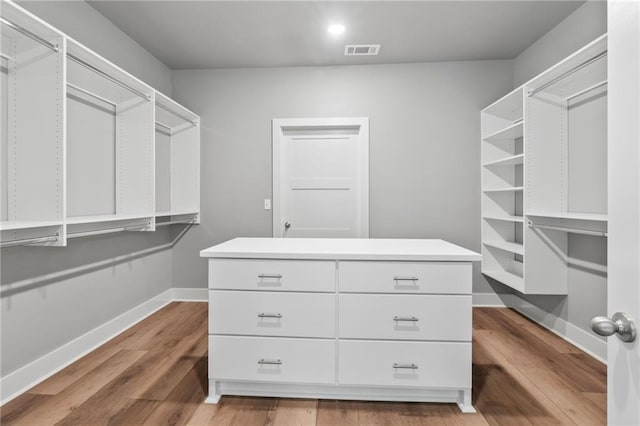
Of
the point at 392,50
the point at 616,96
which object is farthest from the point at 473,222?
the point at 616,96

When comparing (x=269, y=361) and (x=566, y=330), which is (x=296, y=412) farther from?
(x=566, y=330)

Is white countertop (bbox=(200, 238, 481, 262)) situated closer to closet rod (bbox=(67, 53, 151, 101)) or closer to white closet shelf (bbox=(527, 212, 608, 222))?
white closet shelf (bbox=(527, 212, 608, 222))

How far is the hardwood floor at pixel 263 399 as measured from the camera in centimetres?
167

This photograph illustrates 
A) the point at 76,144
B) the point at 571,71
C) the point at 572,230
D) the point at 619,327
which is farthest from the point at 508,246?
the point at 76,144

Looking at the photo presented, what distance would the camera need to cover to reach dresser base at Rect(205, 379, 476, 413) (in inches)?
69.9

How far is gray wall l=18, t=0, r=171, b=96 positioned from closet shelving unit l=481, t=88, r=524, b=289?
3.42 metres

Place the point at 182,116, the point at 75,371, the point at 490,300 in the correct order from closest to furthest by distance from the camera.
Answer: the point at 75,371 < the point at 182,116 < the point at 490,300

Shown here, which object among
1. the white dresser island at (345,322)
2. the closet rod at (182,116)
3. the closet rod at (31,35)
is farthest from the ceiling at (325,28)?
the white dresser island at (345,322)

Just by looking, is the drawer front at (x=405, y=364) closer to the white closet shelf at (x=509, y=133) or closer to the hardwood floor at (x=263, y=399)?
the hardwood floor at (x=263, y=399)

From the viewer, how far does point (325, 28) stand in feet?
9.32

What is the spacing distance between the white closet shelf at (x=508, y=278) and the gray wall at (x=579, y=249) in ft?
0.95

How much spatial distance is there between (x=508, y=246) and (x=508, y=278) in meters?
0.29

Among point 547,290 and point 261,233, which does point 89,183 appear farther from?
point 547,290

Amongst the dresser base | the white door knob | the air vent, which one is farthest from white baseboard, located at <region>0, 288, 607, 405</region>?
the air vent
